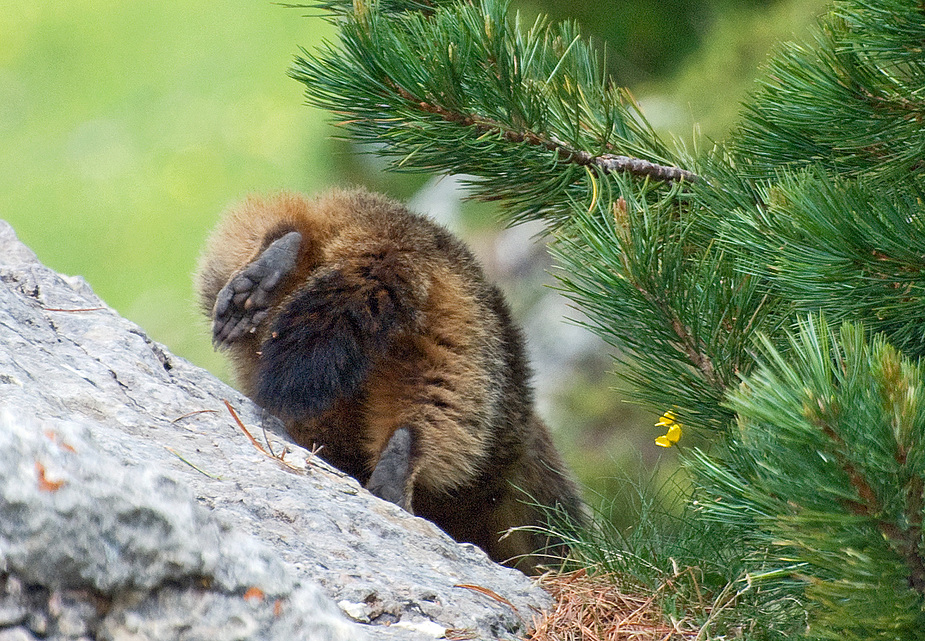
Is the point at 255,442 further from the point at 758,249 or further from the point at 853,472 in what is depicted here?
the point at 853,472

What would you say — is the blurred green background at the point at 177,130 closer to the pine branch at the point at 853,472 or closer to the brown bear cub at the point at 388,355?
the brown bear cub at the point at 388,355

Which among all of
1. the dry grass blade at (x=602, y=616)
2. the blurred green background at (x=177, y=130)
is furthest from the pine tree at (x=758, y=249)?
the blurred green background at (x=177, y=130)

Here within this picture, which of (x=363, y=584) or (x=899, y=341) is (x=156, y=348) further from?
(x=899, y=341)

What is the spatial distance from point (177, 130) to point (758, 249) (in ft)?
25.2

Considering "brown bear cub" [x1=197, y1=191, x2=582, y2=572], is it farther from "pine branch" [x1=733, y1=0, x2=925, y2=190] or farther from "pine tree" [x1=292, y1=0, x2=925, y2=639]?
"pine branch" [x1=733, y1=0, x2=925, y2=190]

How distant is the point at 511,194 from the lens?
7.47 feet

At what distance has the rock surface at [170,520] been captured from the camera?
118cm

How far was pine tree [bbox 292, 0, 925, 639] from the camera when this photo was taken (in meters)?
1.18

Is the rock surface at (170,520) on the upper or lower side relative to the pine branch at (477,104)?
lower

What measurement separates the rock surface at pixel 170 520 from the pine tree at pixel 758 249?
558 mm

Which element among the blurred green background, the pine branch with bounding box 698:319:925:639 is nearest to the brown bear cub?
the pine branch with bounding box 698:319:925:639

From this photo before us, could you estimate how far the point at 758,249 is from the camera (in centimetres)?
174

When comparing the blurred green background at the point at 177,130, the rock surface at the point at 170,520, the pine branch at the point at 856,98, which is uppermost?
the blurred green background at the point at 177,130

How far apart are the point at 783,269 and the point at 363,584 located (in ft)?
3.13
